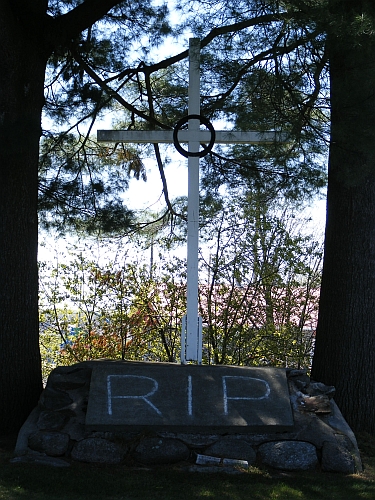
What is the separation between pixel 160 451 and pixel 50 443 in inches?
35.5

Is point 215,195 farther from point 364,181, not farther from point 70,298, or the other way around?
point 70,298

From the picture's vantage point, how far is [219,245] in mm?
10055

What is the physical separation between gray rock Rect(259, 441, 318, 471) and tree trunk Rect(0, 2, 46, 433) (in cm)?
236

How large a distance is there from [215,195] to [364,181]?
81.3 inches

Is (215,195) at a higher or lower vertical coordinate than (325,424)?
higher

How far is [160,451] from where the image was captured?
5332 millimetres

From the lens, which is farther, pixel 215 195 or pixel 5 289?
pixel 215 195

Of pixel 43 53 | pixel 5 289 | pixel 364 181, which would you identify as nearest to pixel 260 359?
pixel 364 181

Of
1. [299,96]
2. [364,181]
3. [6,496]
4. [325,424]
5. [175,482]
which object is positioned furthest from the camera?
[364,181]

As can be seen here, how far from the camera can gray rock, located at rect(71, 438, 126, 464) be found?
529 centimetres

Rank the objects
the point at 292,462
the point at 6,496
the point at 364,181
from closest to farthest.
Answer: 1. the point at 6,496
2. the point at 292,462
3. the point at 364,181

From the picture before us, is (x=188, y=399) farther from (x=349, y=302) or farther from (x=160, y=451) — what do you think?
(x=349, y=302)

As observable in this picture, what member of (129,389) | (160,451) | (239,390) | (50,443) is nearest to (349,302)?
(239,390)

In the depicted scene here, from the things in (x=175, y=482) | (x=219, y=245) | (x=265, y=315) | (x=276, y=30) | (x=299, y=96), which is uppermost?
(x=276, y=30)
